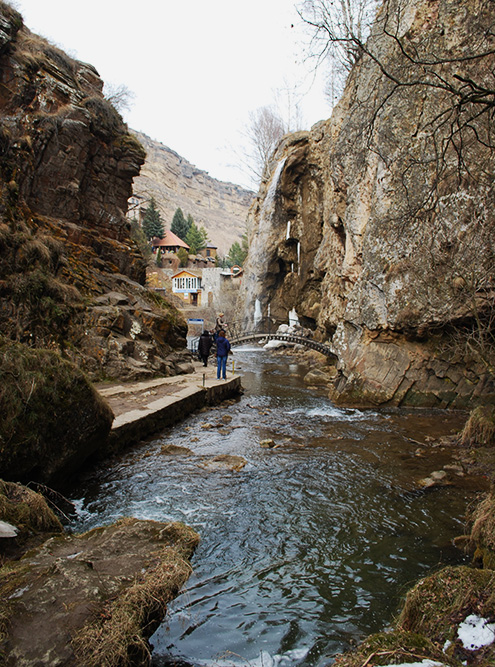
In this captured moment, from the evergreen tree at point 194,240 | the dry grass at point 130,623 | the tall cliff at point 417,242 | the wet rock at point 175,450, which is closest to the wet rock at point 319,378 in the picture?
the tall cliff at point 417,242

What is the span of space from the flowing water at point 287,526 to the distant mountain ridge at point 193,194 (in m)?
106

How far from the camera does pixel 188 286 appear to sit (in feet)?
198

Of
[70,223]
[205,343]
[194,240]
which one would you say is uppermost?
[194,240]

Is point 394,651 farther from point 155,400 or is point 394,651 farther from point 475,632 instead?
point 155,400

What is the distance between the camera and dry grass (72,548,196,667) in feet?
8.04

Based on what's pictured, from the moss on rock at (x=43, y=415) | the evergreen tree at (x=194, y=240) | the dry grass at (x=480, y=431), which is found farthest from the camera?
the evergreen tree at (x=194, y=240)

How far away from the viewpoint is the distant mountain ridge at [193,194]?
392 feet

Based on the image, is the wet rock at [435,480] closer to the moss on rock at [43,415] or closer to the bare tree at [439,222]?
the bare tree at [439,222]

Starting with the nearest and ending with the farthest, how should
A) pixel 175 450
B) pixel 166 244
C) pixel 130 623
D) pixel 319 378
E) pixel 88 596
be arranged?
pixel 130 623
pixel 88 596
pixel 175 450
pixel 319 378
pixel 166 244

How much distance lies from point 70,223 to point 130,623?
13731 mm

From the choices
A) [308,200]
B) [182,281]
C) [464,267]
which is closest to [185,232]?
[182,281]

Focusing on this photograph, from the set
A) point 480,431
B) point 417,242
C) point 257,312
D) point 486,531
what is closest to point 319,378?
point 417,242

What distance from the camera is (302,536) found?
4.98 meters

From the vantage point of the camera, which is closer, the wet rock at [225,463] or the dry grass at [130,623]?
the dry grass at [130,623]
